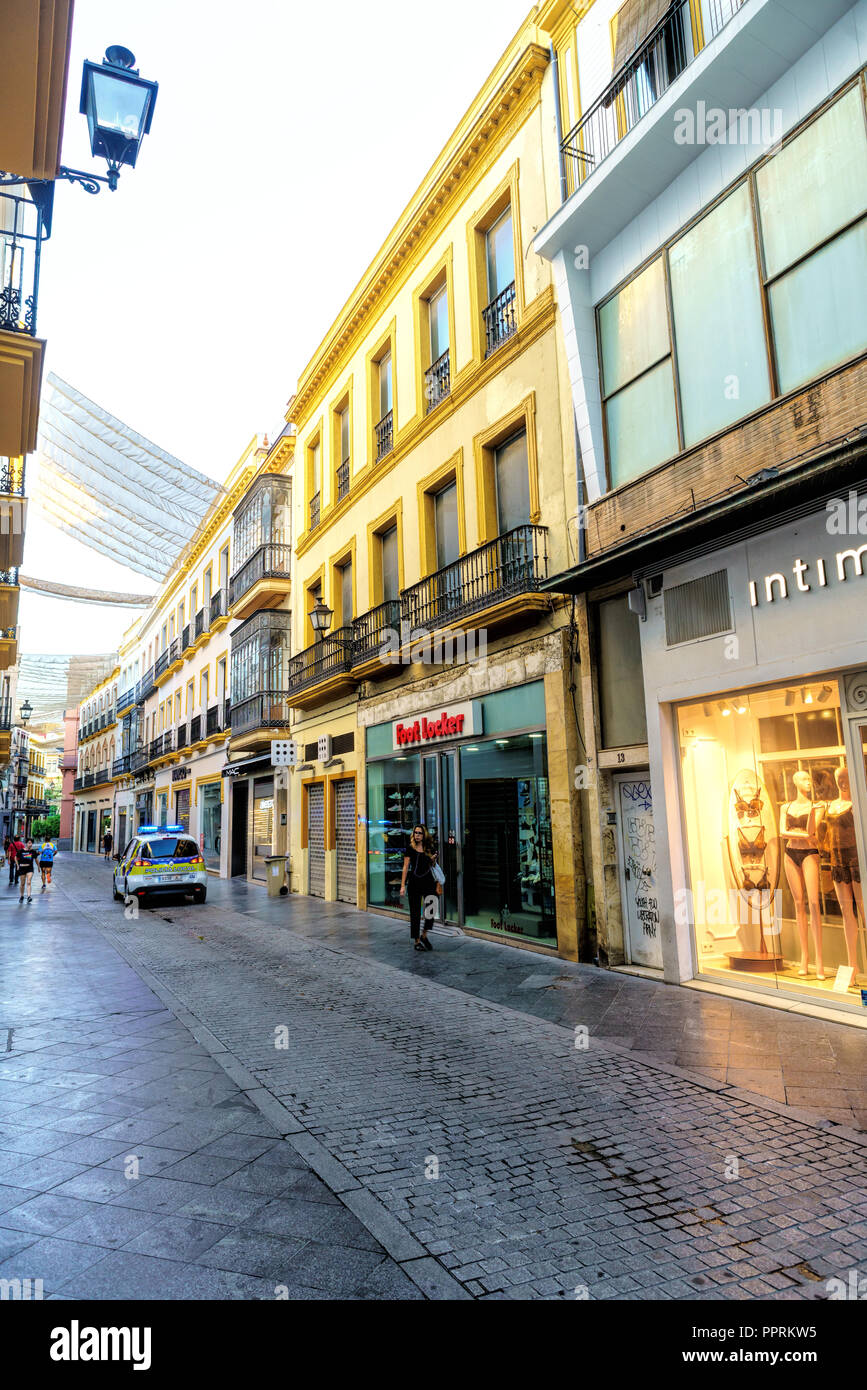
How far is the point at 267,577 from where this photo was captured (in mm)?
23547

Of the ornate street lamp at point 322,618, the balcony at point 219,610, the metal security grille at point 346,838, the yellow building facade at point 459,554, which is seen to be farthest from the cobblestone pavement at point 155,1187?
the balcony at point 219,610

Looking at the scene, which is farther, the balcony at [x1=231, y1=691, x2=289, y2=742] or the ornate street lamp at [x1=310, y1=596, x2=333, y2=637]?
the balcony at [x1=231, y1=691, x2=289, y2=742]

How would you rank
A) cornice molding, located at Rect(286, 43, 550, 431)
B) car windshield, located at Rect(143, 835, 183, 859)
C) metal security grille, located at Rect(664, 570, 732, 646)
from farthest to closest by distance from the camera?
car windshield, located at Rect(143, 835, 183, 859) → cornice molding, located at Rect(286, 43, 550, 431) → metal security grille, located at Rect(664, 570, 732, 646)

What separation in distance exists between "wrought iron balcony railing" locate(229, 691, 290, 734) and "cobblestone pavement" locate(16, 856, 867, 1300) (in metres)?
14.9

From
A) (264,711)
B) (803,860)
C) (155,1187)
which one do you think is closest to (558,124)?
(803,860)

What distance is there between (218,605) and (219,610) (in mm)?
319

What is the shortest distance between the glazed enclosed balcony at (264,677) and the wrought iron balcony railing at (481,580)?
28.6ft

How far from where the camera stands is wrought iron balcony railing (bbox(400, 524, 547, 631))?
11328 mm

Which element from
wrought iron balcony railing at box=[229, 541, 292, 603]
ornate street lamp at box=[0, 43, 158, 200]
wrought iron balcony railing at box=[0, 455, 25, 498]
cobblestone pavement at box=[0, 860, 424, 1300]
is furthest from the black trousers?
wrought iron balcony railing at box=[229, 541, 292, 603]

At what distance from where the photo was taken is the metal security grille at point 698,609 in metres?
8.32

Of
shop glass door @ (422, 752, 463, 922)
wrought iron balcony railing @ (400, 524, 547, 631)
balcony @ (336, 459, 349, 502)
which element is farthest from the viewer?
balcony @ (336, 459, 349, 502)

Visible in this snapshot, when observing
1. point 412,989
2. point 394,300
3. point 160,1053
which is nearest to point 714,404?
point 412,989

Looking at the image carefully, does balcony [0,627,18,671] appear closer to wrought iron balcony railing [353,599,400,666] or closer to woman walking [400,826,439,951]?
wrought iron balcony railing [353,599,400,666]

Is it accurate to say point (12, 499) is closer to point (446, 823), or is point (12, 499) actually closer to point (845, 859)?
point (446, 823)
